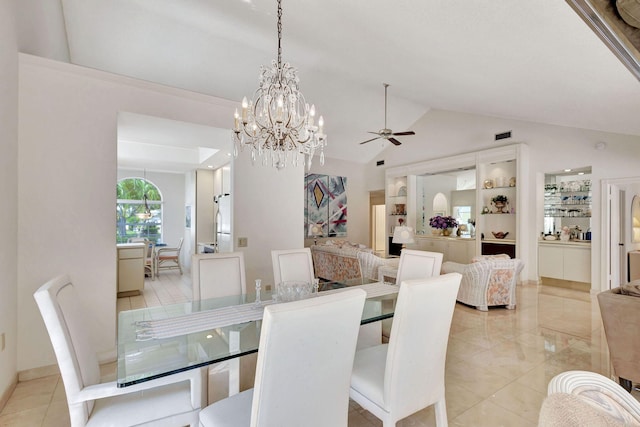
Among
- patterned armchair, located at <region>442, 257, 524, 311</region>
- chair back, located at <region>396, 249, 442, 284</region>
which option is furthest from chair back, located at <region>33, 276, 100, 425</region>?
patterned armchair, located at <region>442, 257, 524, 311</region>

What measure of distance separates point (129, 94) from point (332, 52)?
2383 mm

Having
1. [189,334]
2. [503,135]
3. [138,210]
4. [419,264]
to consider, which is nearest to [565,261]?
[503,135]

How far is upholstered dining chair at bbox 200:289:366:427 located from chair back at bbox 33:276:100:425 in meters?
0.51

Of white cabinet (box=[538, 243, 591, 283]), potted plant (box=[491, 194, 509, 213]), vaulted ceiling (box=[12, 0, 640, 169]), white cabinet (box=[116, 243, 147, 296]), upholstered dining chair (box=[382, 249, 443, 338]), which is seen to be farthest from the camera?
potted plant (box=[491, 194, 509, 213])

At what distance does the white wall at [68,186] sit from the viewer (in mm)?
2559

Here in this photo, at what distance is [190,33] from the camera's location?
3830 mm

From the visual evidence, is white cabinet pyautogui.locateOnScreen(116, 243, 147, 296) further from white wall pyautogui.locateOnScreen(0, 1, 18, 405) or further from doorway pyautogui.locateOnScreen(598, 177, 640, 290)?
doorway pyautogui.locateOnScreen(598, 177, 640, 290)

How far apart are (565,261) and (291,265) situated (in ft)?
18.6

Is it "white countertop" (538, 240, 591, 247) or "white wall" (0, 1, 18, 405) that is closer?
"white wall" (0, 1, 18, 405)

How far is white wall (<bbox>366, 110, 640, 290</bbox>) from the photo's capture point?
5.14 m

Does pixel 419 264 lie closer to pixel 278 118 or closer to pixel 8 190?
pixel 278 118

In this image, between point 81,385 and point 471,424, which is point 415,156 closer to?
point 471,424

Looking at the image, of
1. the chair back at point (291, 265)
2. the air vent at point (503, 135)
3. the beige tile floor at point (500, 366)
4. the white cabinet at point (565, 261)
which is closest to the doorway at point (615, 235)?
the white cabinet at point (565, 261)

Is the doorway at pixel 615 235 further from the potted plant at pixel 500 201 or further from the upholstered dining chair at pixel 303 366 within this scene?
the upholstered dining chair at pixel 303 366
